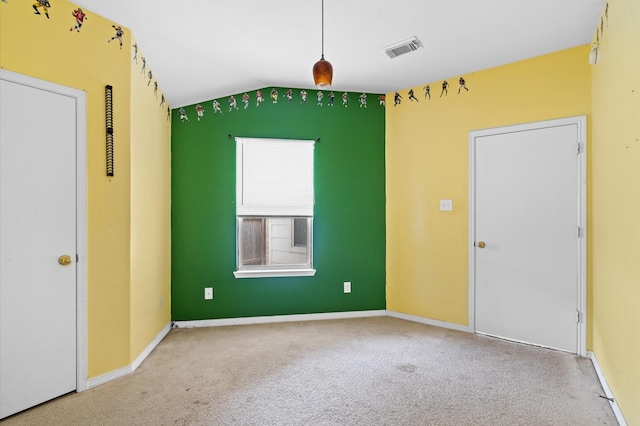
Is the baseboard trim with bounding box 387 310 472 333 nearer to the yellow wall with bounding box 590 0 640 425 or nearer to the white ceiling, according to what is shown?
the yellow wall with bounding box 590 0 640 425

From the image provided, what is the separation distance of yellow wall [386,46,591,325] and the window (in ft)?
3.28

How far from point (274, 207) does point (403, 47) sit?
203 cm

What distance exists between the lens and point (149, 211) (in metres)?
3.07

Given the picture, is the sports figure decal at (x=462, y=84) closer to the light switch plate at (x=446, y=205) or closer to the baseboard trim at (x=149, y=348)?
the light switch plate at (x=446, y=205)

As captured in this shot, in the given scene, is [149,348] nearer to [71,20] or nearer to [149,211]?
[149,211]

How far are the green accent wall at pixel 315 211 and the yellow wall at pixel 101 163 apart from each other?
1.07 metres

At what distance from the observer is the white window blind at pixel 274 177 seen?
12.7ft

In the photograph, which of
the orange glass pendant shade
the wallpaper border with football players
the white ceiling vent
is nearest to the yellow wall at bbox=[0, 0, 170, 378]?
the wallpaper border with football players

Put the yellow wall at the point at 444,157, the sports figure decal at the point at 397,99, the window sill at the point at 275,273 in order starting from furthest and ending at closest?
the sports figure decal at the point at 397,99 < the window sill at the point at 275,273 < the yellow wall at the point at 444,157

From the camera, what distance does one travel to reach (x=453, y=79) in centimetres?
365

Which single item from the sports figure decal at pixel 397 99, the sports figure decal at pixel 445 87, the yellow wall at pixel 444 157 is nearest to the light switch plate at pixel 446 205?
the yellow wall at pixel 444 157

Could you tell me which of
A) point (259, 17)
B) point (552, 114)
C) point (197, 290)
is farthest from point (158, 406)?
point (552, 114)

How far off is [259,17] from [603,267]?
304 centimetres

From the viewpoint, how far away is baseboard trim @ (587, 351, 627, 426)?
2.03 m
